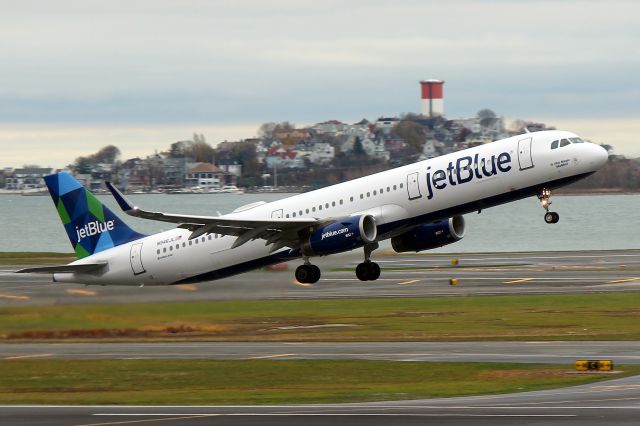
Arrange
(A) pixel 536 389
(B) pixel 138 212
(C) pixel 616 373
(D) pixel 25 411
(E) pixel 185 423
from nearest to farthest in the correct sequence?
(E) pixel 185 423 → (D) pixel 25 411 → (A) pixel 536 389 → (C) pixel 616 373 → (B) pixel 138 212

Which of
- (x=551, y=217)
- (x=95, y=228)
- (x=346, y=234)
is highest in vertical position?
(x=551, y=217)

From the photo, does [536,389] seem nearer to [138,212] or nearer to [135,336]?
[138,212]

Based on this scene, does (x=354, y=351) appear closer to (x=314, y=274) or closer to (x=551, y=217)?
(x=314, y=274)

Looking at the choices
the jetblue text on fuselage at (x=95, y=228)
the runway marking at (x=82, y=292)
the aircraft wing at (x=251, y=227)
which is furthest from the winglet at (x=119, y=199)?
the jetblue text on fuselage at (x=95, y=228)

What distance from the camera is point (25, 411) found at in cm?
3209

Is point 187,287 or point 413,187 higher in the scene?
point 413,187

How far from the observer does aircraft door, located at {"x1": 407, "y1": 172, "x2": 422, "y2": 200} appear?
50.4 metres

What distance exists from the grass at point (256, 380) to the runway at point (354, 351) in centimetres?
177

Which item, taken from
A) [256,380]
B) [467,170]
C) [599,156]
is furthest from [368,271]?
[256,380]

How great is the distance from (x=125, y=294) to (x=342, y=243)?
959 centimetres

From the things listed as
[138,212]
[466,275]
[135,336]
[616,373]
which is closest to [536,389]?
[616,373]

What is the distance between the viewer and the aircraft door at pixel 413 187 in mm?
50438

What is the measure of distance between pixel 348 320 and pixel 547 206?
1368cm

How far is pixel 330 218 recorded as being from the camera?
52625 mm
